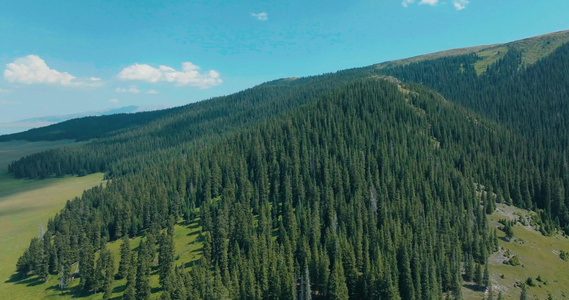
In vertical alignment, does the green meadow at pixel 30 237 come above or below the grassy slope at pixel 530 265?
above

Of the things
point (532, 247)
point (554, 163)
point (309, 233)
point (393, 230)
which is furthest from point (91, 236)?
point (554, 163)

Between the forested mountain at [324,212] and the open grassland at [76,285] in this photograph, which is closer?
the forested mountain at [324,212]

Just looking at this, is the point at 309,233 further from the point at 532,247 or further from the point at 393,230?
the point at 532,247

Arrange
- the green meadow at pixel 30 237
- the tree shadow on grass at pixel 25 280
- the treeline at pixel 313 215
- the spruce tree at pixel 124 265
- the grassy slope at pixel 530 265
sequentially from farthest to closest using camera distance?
the tree shadow on grass at pixel 25 280, the spruce tree at pixel 124 265, the green meadow at pixel 30 237, the grassy slope at pixel 530 265, the treeline at pixel 313 215

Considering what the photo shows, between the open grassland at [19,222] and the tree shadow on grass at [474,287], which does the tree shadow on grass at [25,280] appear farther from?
the tree shadow on grass at [474,287]

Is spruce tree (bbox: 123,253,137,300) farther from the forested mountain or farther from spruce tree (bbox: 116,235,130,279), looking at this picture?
spruce tree (bbox: 116,235,130,279)

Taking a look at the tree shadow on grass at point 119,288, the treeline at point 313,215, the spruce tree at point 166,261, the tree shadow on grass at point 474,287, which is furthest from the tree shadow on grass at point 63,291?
the tree shadow on grass at point 474,287
